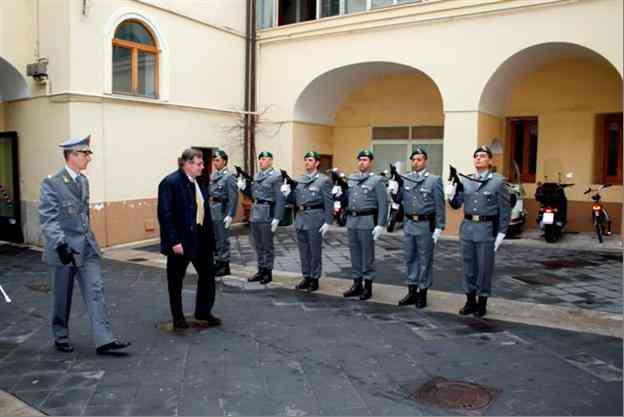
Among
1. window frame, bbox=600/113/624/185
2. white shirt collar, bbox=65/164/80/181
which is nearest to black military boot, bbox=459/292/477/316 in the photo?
white shirt collar, bbox=65/164/80/181

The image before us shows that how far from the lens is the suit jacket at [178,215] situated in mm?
4980

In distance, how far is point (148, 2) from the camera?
437 inches

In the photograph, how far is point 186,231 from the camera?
5078 millimetres

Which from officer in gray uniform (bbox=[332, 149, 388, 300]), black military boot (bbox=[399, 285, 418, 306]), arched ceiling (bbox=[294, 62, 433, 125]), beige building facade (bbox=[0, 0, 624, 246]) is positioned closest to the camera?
black military boot (bbox=[399, 285, 418, 306])

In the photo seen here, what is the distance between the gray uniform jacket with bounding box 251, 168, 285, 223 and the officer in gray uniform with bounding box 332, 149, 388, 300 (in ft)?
3.55

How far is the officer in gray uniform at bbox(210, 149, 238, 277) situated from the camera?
25.5 ft

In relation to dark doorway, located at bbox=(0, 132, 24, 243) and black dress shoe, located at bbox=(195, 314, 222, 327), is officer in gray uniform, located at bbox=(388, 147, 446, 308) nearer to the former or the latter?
black dress shoe, located at bbox=(195, 314, 222, 327)

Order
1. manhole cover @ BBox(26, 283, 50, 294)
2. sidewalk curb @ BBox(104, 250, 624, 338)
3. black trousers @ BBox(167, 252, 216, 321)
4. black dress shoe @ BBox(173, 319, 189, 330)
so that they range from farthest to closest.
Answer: manhole cover @ BBox(26, 283, 50, 294)
sidewalk curb @ BBox(104, 250, 624, 338)
black dress shoe @ BBox(173, 319, 189, 330)
black trousers @ BBox(167, 252, 216, 321)

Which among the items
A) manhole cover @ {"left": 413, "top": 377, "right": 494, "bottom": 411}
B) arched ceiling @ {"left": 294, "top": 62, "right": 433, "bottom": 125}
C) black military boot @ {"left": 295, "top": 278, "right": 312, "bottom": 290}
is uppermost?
arched ceiling @ {"left": 294, "top": 62, "right": 433, "bottom": 125}

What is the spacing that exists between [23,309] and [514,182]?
1073 centimetres

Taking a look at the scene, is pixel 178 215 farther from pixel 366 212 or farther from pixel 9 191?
pixel 9 191

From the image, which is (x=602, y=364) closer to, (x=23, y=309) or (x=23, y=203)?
(x=23, y=309)


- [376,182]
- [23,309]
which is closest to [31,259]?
[23,309]

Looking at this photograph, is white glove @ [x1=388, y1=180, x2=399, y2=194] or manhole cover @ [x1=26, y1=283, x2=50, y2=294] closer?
white glove @ [x1=388, y1=180, x2=399, y2=194]
